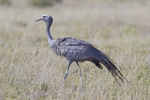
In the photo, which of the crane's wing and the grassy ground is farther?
the crane's wing

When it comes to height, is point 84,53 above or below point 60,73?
above

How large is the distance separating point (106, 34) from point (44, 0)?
33.9 ft

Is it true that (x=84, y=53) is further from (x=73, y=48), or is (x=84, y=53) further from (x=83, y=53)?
(x=73, y=48)

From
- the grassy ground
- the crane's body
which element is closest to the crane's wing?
the crane's body

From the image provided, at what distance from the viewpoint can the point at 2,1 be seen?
21172mm

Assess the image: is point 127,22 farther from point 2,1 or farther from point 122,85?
point 2,1

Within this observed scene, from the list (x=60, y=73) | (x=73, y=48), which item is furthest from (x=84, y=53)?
(x=60, y=73)

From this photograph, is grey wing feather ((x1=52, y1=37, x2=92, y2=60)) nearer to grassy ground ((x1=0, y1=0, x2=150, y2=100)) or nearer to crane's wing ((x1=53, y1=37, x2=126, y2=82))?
crane's wing ((x1=53, y1=37, x2=126, y2=82))

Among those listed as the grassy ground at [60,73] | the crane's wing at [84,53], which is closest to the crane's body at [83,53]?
the crane's wing at [84,53]

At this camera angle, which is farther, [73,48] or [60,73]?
[60,73]

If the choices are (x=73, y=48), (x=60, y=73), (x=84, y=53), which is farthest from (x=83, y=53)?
(x=60, y=73)

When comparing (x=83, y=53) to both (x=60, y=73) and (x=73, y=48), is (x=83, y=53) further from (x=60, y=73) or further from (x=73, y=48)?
(x=60, y=73)

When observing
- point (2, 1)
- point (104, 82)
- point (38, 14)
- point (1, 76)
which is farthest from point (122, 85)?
point (2, 1)

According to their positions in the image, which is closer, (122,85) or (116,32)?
(122,85)
